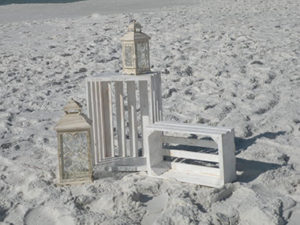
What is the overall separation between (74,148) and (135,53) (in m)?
0.72

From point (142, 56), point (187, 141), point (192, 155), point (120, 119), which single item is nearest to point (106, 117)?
point (120, 119)

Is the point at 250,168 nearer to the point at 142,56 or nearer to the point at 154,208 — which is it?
the point at 154,208

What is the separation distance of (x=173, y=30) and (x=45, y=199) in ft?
17.3

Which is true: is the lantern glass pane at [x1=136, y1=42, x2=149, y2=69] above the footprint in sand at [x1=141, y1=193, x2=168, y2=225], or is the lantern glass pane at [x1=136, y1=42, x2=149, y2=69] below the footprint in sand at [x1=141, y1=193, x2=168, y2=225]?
above

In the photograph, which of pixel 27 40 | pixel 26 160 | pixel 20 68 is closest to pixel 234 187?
pixel 26 160

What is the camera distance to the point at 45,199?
334 centimetres

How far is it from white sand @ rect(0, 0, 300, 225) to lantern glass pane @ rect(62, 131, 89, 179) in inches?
4.1

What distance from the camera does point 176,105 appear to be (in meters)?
5.02

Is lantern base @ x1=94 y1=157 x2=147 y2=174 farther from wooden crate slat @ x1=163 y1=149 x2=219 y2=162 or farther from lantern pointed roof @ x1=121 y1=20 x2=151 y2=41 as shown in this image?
lantern pointed roof @ x1=121 y1=20 x2=151 y2=41

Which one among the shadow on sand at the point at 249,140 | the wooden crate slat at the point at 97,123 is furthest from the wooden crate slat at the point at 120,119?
the shadow on sand at the point at 249,140

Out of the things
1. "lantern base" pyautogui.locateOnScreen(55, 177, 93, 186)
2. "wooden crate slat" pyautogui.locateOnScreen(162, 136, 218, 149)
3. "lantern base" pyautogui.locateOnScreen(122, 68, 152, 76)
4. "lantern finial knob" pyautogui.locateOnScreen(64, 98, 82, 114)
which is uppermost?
"lantern base" pyautogui.locateOnScreen(122, 68, 152, 76)

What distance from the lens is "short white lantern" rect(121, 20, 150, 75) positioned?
12.4 ft

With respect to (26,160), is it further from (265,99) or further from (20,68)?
(20,68)

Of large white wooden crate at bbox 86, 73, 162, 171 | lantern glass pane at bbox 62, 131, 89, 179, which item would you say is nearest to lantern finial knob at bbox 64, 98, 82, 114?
lantern glass pane at bbox 62, 131, 89, 179
